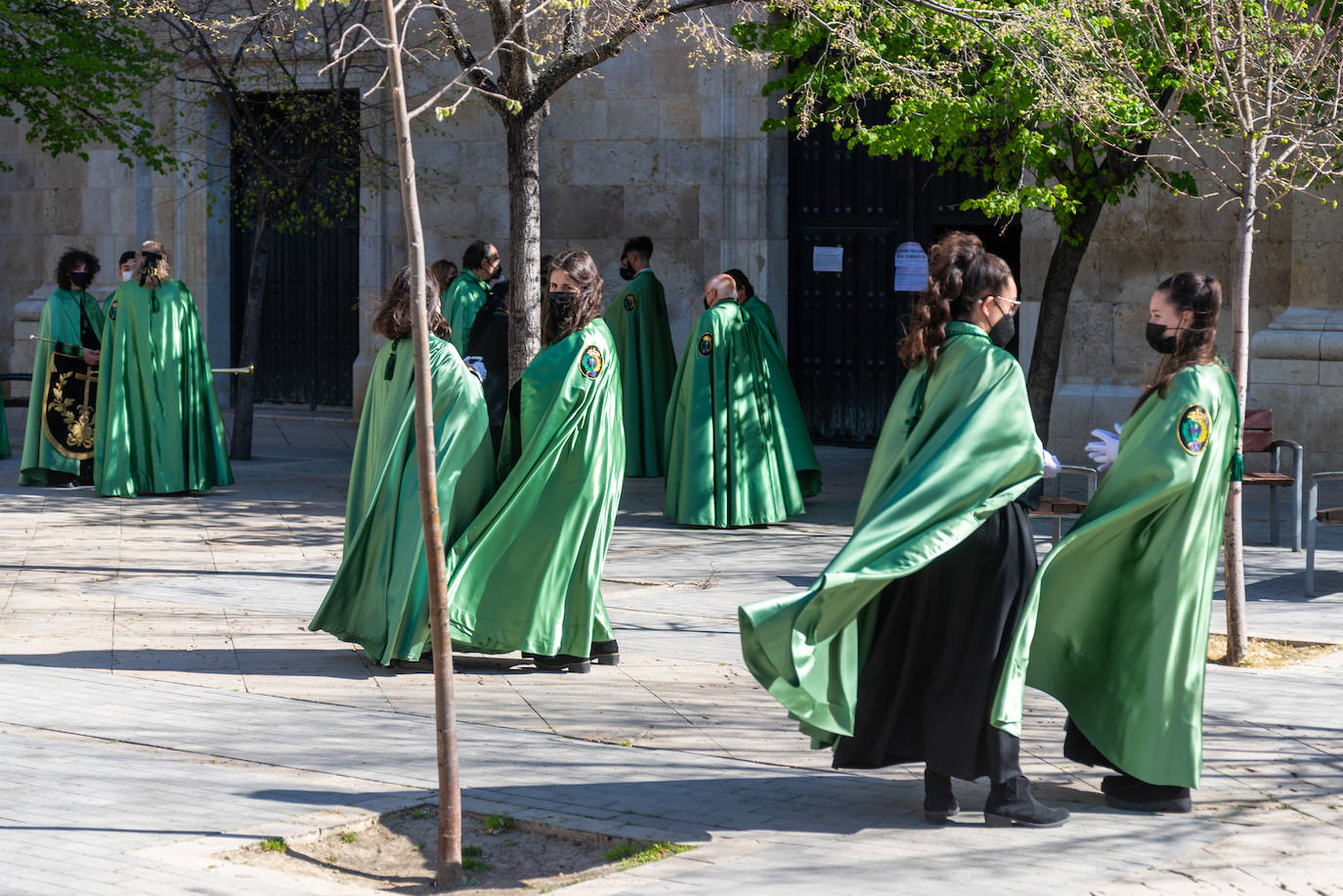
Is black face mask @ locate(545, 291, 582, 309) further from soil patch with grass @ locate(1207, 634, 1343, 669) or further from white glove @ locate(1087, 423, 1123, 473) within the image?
soil patch with grass @ locate(1207, 634, 1343, 669)

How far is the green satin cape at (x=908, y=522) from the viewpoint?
5.02 metres

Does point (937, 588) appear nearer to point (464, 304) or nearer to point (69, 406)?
point (464, 304)

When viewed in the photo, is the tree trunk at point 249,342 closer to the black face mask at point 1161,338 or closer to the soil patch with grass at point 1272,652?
the soil patch with grass at point 1272,652

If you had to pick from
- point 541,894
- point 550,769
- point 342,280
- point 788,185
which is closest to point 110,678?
point 550,769

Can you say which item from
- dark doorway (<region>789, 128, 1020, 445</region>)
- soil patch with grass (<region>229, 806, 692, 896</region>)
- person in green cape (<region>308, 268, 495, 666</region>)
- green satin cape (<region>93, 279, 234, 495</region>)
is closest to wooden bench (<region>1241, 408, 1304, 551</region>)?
person in green cape (<region>308, 268, 495, 666</region>)

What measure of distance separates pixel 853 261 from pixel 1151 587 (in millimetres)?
12574

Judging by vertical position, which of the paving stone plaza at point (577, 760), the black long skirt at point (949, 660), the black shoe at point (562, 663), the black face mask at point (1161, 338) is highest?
the black face mask at point (1161, 338)

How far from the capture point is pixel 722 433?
476 inches

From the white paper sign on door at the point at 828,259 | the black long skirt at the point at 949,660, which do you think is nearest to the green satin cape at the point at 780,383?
the white paper sign on door at the point at 828,259

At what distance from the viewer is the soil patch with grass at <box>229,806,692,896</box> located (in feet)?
15.7

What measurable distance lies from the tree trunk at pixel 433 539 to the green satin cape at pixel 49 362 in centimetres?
1034

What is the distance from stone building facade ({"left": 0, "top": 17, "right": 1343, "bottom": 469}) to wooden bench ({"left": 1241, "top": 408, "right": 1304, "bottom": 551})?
1.01 meters

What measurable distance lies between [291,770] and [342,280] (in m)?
15.3

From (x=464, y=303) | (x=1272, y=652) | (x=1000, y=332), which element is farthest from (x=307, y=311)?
(x=1000, y=332)
